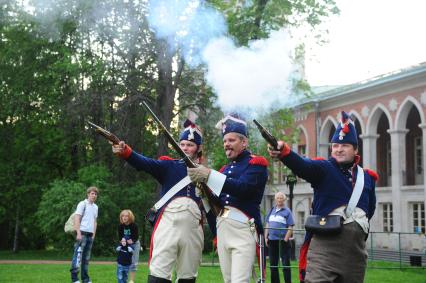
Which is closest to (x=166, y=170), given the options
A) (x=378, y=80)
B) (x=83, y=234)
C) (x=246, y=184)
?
(x=246, y=184)

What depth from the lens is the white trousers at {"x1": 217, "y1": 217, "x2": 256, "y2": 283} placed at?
7.46 metres

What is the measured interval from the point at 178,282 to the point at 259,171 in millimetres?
1824

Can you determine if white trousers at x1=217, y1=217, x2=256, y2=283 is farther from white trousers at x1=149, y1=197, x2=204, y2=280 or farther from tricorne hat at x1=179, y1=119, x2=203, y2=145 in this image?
tricorne hat at x1=179, y1=119, x2=203, y2=145

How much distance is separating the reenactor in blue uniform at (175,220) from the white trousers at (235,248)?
2.54 ft

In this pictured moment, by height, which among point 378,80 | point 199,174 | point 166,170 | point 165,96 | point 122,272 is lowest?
point 122,272

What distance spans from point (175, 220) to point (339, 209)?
2171 millimetres

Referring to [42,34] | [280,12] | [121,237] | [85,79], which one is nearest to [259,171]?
[121,237]

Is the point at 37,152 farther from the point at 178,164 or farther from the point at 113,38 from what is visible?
the point at 178,164

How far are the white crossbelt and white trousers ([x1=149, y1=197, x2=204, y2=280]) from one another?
834 mm

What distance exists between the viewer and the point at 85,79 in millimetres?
31344

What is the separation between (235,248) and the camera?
757 cm

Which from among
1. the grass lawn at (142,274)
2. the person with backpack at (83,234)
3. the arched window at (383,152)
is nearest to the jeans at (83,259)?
the person with backpack at (83,234)

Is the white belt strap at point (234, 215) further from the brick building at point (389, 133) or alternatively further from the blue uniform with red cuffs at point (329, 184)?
the brick building at point (389, 133)

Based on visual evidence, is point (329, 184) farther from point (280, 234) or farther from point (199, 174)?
point (280, 234)
